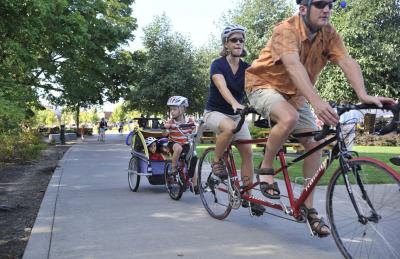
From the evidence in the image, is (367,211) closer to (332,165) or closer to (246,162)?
(246,162)

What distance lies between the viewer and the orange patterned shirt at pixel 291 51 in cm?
388

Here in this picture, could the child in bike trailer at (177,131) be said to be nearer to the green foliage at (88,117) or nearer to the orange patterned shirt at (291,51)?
the orange patterned shirt at (291,51)

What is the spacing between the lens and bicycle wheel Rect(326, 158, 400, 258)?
334 cm

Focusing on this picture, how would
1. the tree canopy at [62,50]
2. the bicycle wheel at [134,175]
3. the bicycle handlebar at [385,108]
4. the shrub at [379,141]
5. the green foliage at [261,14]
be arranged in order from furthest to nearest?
the green foliage at [261,14]
the shrub at [379,141]
the tree canopy at [62,50]
the bicycle wheel at [134,175]
the bicycle handlebar at [385,108]

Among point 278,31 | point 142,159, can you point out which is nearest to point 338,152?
point 278,31

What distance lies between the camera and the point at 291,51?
380 cm

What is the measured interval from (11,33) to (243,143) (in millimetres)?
6735

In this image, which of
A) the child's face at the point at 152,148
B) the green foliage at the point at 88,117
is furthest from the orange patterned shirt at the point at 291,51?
the green foliage at the point at 88,117

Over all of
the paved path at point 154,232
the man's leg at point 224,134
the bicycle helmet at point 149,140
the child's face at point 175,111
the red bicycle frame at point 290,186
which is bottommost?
the paved path at point 154,232

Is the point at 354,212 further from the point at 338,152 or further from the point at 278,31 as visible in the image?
the point at 278,31

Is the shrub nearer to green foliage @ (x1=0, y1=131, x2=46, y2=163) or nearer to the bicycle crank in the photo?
green foliage @ (x1=0, y1=131, x2=46, y2=163)

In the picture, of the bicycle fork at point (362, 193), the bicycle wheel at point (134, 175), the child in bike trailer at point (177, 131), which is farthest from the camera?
the bicycle wheel at point (134, 175)

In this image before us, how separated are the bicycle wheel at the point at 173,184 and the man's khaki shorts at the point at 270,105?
2.77m

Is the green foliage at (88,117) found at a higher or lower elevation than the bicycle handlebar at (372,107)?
higher
